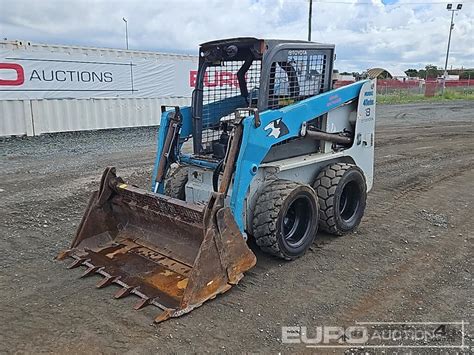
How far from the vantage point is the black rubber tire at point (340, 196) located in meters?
5.10

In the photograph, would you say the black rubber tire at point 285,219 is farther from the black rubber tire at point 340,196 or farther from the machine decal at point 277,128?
the machine decal at point 277,128

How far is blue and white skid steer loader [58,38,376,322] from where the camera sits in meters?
3.97

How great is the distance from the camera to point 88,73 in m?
13.9

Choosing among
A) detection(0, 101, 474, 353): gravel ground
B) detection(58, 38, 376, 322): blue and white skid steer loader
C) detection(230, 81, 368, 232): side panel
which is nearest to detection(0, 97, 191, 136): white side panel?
detection(0, 101, 474, 353): gravel ground

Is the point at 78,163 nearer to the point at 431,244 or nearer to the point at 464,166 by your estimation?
the point at 431,244

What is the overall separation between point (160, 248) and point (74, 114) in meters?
10.3

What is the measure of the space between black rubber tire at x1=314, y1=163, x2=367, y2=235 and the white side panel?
1017 cm

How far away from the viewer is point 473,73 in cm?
6016

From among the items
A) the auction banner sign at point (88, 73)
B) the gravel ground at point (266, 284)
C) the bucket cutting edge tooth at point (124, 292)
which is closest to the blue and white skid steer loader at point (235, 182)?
the bucket cutting edge tooth at point (124, 292)

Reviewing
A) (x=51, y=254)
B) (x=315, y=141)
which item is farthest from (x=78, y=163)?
(x=315, y=141)

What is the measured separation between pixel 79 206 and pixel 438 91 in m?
38.8

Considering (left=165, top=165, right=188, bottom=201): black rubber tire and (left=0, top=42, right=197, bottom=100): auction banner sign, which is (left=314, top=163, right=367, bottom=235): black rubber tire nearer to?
(left=165, top=165, right=188, bottom=201): black rubber tire

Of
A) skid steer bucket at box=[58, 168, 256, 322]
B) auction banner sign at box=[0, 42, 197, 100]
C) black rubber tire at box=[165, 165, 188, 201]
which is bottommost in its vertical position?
skid steer bucket at box=[58, 168, 256, 322]

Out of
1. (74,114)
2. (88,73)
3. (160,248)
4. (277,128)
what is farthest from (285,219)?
(88,73)
